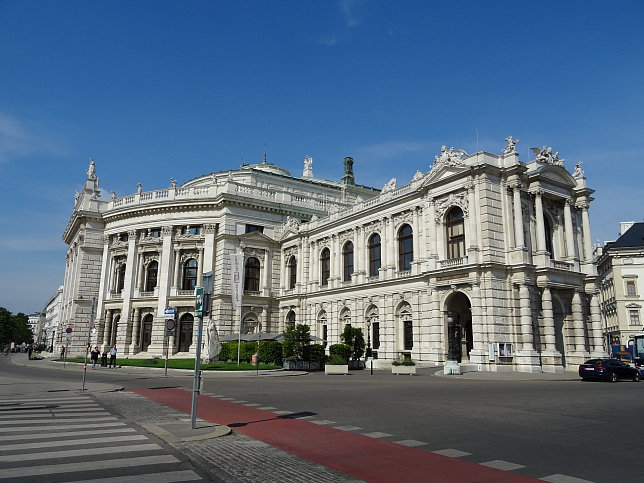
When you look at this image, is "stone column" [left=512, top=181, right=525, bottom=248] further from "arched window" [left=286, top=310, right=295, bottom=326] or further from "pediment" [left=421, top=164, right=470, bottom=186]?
"arched window" [left=286, top=310, right=295, bottom=326]

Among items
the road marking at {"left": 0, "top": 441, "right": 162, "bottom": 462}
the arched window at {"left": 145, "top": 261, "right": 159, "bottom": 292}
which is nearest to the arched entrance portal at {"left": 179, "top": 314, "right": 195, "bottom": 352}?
the arched window at {"left": 145, "top": 261, "right": 159, "bottom": 292}

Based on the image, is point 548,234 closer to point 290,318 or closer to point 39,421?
point 290,318

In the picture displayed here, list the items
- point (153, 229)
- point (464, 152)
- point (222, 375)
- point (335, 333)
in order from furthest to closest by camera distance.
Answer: point (153, 229)
point (335, 333)
point (464, 152)
point (222, 375)

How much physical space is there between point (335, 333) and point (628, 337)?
153 ft

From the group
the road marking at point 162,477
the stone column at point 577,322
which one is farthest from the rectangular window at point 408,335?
the road marking at point 162,477

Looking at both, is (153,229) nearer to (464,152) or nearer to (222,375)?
(222,375)

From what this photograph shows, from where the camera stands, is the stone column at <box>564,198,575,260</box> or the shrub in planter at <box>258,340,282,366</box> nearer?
the stone column at <box>564,198,575,260</box>

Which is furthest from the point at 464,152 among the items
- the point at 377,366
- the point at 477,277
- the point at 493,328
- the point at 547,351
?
the point at 377,366

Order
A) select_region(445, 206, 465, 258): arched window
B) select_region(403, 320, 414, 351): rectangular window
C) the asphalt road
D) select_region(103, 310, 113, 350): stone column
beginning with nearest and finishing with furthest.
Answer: the asphalt road
select_region(445, 206, 465, 258): arched window
select_region(403, 320, 414, 351): rectangular window
select_region(103, 310, 113, 350): stone column

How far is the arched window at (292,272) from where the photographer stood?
5721cm

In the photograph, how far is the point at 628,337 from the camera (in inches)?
2699

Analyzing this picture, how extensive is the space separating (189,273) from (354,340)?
2487 cm

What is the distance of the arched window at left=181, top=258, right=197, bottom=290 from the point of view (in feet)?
187

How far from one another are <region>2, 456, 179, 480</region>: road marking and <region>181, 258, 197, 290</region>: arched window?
4993cm
